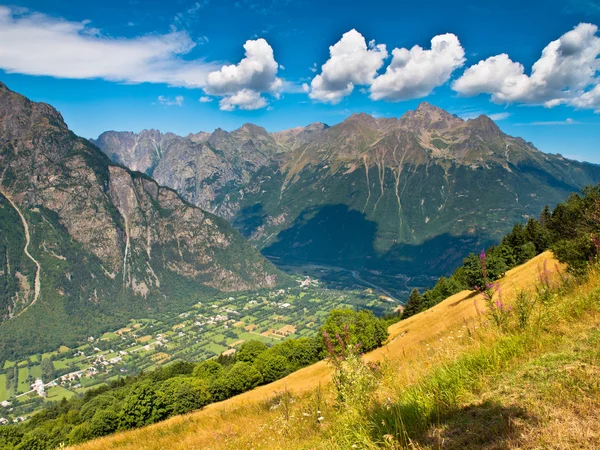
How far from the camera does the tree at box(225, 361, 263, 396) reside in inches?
1821

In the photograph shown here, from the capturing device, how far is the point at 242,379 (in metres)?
47.6

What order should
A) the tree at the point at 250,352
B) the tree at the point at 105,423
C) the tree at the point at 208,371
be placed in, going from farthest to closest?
the tree at the point at 250,352, the tree at the point at 208,371, the tree at the point at 105,423

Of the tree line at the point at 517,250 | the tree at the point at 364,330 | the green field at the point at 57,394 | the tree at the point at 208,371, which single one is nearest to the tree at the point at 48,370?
the green field at the point at 57,394

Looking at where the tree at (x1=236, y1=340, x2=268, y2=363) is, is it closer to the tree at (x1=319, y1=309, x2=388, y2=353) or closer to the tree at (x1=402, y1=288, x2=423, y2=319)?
the tree at (x1=319, y1=309, x2=388, y2=353)

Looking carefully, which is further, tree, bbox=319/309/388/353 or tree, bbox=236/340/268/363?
tree, bbox=236/340/268/363

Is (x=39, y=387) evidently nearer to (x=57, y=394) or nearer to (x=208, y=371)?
(x=57, y=394)

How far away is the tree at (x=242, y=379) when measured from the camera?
1821 inches

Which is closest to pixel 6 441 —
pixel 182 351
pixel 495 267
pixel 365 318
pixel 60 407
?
pixel 60 407

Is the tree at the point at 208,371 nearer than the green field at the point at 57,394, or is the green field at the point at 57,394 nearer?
the tree at the point at 208,371

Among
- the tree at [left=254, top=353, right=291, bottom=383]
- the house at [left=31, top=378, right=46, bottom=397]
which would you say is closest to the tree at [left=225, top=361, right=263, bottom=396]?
the tree at [left=254, top=353, right=291, bottom=383]

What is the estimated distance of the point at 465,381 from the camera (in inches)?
223

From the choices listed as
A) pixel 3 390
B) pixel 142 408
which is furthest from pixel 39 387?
pixel 142 408

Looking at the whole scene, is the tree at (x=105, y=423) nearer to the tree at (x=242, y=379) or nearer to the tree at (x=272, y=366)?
the tree at (x=242, y=379)

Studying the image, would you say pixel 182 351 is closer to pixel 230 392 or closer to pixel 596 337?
pixel 230 392
